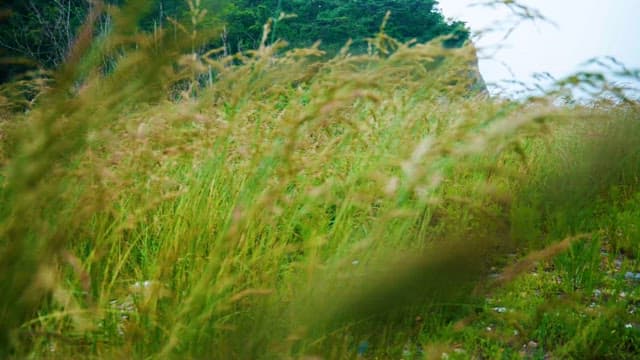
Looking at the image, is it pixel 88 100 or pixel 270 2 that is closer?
pixel 88 100

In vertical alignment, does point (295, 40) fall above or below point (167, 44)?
below

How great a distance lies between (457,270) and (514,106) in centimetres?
129

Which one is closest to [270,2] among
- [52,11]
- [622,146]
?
[52,11]

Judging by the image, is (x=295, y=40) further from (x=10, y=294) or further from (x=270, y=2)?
(x=10, y=294)

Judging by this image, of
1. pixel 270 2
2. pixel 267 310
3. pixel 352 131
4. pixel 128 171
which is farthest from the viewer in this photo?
pixel 270 2

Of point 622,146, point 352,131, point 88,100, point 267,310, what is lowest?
point 622,146

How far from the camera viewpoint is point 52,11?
18859 millimetres

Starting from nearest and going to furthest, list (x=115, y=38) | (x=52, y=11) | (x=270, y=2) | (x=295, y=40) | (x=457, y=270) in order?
(x=115, y=38)
(x=457, y=270)
(x=52, y=11)
(x=295, y=40)
(x=270, y=2)

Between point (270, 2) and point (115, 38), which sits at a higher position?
point (115, 38)

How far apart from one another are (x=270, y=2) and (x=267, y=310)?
2672 centimetres

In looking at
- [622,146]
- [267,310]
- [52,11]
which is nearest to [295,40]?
[52,11]

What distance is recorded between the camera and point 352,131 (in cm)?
243

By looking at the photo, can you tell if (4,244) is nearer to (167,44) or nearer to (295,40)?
A: (167,44)

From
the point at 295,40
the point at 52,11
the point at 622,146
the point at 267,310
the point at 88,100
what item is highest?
the point at 88,100
